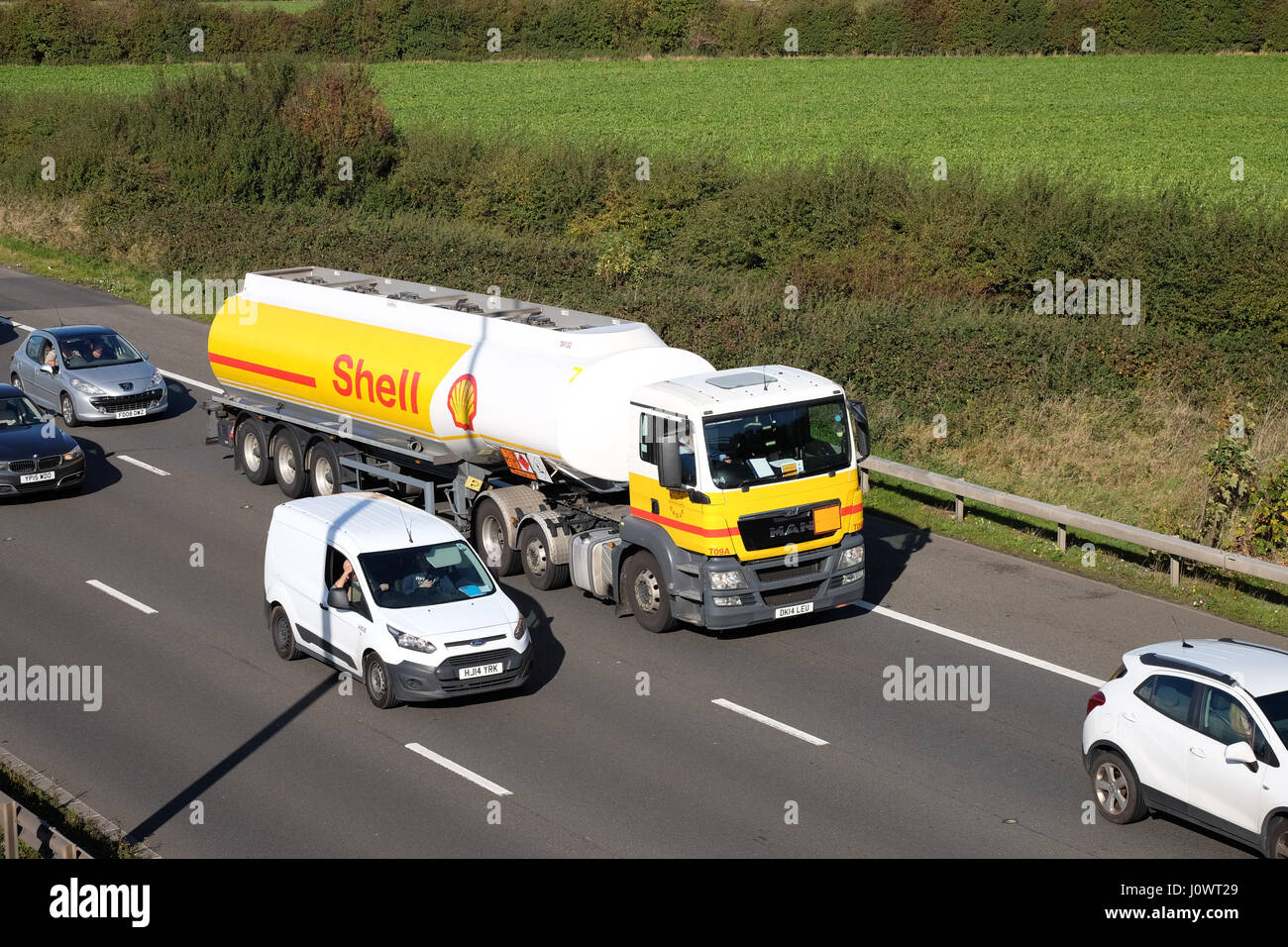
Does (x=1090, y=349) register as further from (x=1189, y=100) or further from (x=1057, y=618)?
(x=1189, y=100)

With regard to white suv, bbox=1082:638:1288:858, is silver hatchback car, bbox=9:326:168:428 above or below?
above

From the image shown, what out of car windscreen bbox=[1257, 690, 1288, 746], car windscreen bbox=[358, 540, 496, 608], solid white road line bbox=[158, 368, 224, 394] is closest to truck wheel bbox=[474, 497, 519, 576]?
car windscreen bbox=[358, 540, 496, 608]

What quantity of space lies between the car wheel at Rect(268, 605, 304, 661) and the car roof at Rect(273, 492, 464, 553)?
107 centimetres

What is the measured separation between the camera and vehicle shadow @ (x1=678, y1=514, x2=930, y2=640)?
17328mm

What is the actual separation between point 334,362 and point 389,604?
7665mm

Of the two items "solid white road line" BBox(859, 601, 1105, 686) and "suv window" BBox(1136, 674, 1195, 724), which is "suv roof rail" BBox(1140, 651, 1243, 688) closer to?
"suv window" BBox(1136, 674, 1195, 724)

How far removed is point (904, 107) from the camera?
60562mm

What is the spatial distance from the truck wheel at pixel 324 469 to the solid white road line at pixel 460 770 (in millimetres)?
8394

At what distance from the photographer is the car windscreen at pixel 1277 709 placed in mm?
10914

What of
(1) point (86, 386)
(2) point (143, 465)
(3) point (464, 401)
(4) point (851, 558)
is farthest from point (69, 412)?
(4) point (851, 558)

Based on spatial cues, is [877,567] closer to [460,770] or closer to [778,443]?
[778,443]

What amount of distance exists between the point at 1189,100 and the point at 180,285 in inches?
1616

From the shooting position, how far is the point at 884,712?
14.7 m

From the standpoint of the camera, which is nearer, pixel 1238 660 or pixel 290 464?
pixel 1238 660
